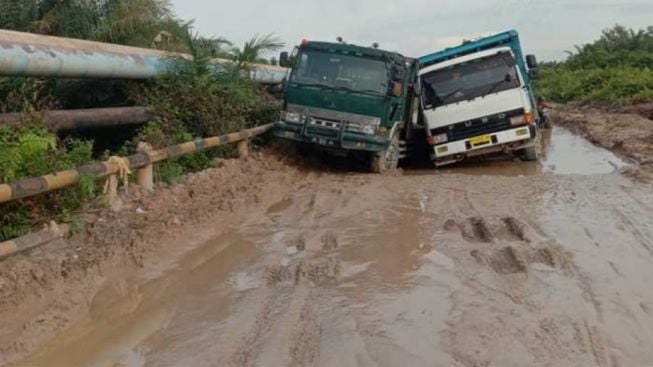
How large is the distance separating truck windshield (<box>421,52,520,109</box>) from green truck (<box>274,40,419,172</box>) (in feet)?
3.15

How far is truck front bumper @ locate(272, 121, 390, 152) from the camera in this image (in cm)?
1179

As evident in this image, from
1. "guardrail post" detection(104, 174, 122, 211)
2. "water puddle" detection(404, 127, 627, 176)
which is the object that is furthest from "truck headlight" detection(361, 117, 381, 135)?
"guardrail post" detection(104, 174, 122, 211)

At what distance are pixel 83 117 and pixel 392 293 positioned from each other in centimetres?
569

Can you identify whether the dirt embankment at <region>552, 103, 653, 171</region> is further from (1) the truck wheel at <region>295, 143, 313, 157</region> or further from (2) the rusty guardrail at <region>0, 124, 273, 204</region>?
(2) the rusty guardrail at <region>0, 124, 273, 204</region>

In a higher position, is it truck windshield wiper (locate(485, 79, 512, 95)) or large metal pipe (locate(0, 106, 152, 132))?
truck windshield wiper (locate(485, 79, 512, 95))

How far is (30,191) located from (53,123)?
302cm

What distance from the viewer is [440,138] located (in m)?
13.2

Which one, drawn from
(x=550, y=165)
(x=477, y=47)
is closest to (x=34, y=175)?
(x=477, y=47)

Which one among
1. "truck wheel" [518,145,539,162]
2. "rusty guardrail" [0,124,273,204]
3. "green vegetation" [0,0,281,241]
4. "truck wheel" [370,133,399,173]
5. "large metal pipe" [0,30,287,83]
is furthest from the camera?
"truck wheel" [518,145,539,162]

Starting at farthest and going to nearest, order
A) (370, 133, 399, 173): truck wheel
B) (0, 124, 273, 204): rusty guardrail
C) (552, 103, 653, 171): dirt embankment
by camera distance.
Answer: (552, 103, 653, 171): dirt embankment → (370, 133, 399, 173): truck wheel → (0, 124, 273, 204): rusty guardrail

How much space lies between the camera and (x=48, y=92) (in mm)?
10727

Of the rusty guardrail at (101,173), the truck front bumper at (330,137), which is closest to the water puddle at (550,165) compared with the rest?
the truck front bumper at (330,137)

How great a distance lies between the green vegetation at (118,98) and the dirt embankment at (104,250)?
0.36 meters

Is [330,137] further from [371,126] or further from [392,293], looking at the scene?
[392,293]
